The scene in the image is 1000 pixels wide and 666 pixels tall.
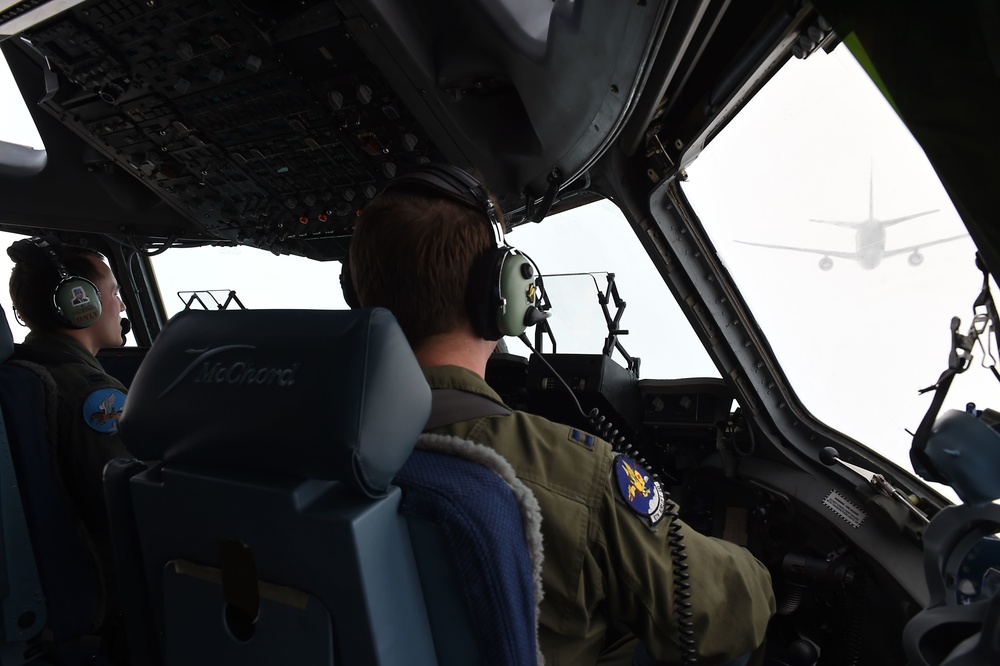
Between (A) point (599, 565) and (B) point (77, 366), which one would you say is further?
(B) point (77, 366)

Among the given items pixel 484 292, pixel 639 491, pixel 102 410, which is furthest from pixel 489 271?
pixel 102 410

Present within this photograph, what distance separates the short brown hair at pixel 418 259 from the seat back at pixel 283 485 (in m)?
0.30

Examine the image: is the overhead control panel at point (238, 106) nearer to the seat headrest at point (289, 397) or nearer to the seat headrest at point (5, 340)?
the seat headrest at point (5, 340)

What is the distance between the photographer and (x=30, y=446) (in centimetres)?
181

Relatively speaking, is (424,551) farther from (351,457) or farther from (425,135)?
(425,135)

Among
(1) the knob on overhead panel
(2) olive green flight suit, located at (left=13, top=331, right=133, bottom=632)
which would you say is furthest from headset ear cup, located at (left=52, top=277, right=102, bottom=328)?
(1) the knob on overhead panel

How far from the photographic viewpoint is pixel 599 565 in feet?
2.99

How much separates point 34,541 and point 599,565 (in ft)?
5.93

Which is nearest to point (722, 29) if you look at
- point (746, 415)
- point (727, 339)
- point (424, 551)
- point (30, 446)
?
point (727, 339)

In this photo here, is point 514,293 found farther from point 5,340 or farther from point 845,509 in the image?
point 5,340

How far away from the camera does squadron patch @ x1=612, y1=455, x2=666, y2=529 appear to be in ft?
3.01

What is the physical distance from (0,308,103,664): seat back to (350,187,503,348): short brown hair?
1381 millimetres

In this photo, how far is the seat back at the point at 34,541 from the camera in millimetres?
1761

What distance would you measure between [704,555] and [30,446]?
1918 mm
